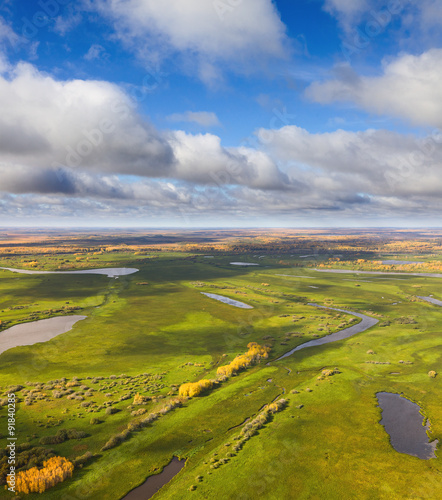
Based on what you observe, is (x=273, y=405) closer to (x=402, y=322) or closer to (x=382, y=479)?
(x=382, y=479)

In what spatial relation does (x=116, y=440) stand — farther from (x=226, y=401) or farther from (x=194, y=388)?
(x=226, y=401)

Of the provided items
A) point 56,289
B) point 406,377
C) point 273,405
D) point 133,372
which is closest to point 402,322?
point 406,377

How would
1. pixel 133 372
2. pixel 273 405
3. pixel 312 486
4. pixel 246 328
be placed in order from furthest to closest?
pixel 246 328 < pixel 133 372 < pixel 273 405 < pixel 312 486

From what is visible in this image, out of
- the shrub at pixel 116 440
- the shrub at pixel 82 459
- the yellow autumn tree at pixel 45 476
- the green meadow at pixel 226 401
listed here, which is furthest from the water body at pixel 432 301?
the yellow autumn tree at pixel 45 476

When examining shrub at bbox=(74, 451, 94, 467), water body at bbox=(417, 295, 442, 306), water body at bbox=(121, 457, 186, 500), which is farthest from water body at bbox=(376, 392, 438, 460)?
water body at bbox=(417, 295, 442, 306)

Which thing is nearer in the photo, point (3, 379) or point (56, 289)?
point (3, 379)

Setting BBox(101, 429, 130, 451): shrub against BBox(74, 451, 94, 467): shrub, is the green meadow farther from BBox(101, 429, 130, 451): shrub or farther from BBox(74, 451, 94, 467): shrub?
BBox(101, 429, 130, 451): shrub
